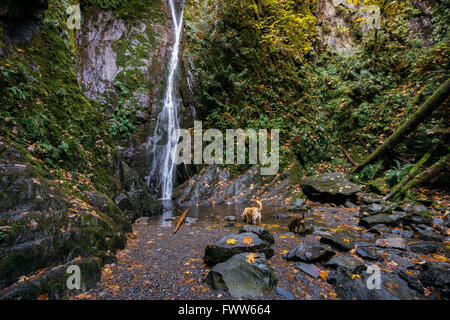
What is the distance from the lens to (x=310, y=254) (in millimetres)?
3066

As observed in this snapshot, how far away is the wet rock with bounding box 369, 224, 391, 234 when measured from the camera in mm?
4254

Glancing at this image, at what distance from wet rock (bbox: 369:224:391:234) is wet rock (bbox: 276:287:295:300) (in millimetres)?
3242

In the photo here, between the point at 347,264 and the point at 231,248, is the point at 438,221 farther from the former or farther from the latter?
the point at 231,248

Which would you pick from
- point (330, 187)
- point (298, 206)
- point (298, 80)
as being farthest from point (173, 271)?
point (298, 80)

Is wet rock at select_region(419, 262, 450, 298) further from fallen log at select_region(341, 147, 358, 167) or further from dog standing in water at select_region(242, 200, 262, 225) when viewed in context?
fallen log at select_region(341, 147, 358, 167)

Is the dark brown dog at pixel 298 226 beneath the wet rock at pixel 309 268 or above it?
above

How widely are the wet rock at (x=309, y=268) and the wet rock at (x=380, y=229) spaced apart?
8.04 feet

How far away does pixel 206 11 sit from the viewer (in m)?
12.8

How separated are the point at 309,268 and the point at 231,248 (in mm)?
1183

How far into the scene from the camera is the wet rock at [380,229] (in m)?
4.25

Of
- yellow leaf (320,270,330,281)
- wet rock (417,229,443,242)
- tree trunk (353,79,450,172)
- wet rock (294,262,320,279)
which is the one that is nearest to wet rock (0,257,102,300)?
wet rock (294,262,320,279)

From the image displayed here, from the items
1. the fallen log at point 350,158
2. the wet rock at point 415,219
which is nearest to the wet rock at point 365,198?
the wet rock at point 415,219

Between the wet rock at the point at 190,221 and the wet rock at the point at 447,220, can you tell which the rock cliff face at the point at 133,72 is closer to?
the wet rock at the point at 190,221

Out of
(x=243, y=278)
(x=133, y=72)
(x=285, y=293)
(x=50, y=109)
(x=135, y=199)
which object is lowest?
(x=285, y=293)
